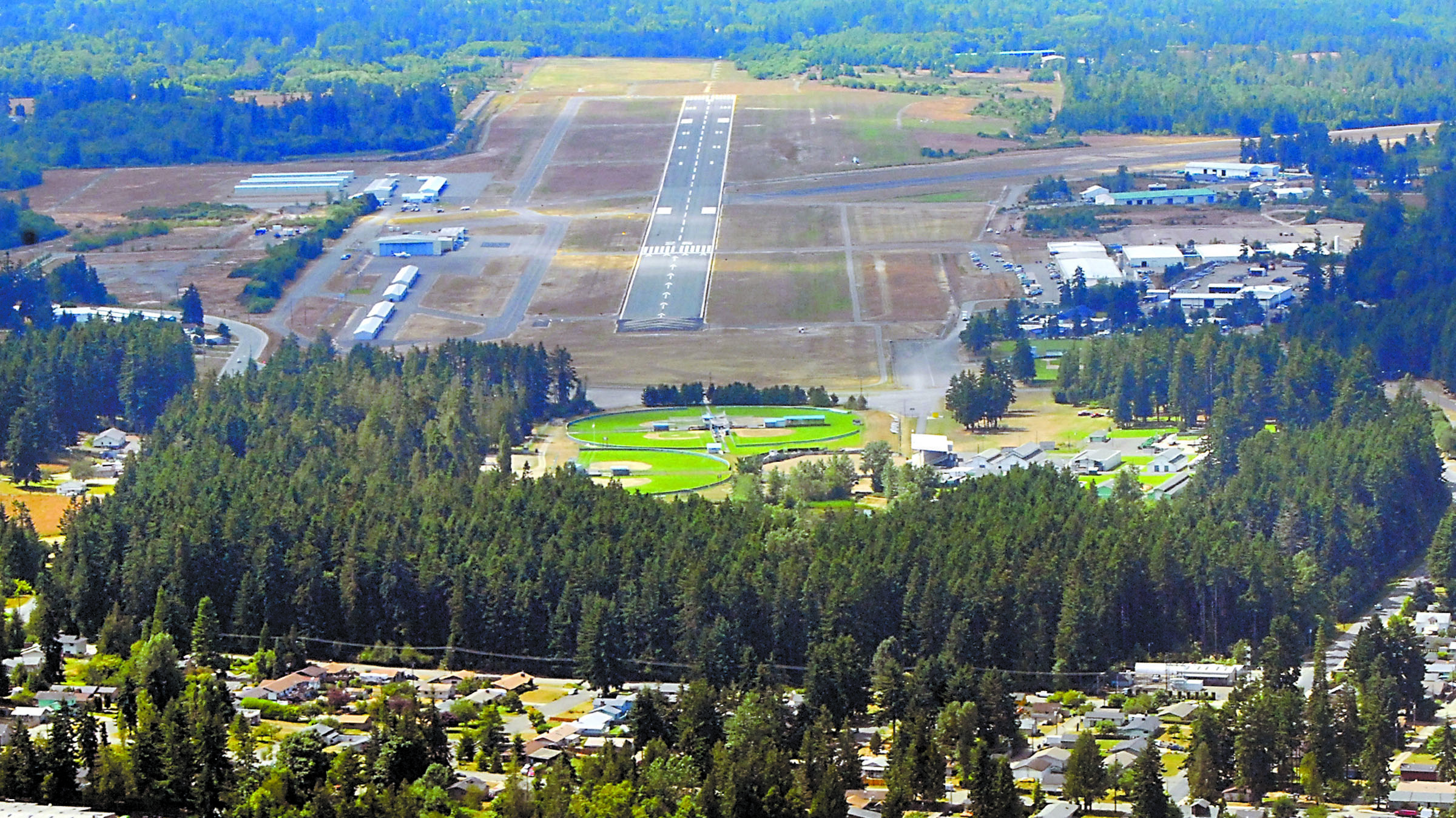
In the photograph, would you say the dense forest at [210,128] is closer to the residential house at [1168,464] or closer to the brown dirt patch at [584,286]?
the brown dirt patch at [584,286]

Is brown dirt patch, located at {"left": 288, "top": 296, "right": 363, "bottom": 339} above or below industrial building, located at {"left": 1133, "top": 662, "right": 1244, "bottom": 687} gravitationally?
above

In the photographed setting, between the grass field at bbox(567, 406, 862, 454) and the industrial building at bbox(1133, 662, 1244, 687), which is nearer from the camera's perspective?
the industrial building at bbox(1133, 662, 1244, 687)

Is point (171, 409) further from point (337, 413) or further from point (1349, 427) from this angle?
point (1349, 427)

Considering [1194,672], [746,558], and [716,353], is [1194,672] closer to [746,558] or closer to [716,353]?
[746,558]

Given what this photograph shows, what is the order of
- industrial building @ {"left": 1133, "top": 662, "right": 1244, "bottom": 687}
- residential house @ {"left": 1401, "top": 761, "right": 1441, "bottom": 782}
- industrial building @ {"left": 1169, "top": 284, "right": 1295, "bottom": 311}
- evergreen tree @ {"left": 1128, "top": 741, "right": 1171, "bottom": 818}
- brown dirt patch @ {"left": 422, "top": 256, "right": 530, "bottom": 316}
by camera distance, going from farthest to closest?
brown dirt patch @ {"left": 422, "top": 256, "right": 530, "bottom": 316}, industrial building @ {"left": 1169, "top": 284, "right": 1295, "bottom": 311}, industrial building @ {"left": 1133, "top": 662, "right": 1244, "bottom": 687}, residential house @ {"left": 1401, "top": 761, "right": 1441, "bottom": 782}, evergreen tree @ {"left": 1128, "top": 741, "right": 1171, "bottom": 818}

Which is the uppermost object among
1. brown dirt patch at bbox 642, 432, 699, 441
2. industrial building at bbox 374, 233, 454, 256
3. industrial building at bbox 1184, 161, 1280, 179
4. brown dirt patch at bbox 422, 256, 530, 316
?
industrial building at bbox 374, 233, 454, 256

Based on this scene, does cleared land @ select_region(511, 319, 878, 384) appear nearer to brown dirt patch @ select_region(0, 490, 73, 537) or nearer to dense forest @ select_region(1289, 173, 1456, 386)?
dense forest @ select_region(1289, 173, 1456, 386)

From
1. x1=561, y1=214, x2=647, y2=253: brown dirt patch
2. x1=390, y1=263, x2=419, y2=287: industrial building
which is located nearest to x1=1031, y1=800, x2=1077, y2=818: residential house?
x1=390, y1=263, x2=419, y2=287: industrial building
